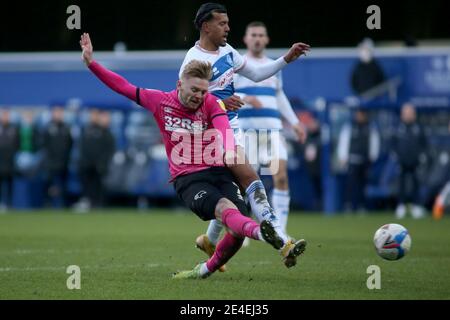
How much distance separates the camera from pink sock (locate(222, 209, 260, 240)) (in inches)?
334

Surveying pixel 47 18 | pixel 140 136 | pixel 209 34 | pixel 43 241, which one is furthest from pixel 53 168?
pixel 209 34

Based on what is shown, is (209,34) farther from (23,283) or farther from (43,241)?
(43,241)

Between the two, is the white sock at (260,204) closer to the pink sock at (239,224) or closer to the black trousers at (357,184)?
the pink sock at (239,224)

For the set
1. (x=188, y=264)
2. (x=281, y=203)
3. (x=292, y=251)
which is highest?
(x=292, y=251)

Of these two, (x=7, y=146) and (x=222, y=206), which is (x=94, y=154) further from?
(x=222, y=206)

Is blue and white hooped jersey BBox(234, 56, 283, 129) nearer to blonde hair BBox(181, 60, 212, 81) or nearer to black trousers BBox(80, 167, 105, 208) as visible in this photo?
blonde hair BBox(181, 60, 212, 81)

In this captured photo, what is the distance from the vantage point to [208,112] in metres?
9.23

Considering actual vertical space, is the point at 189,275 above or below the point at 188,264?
above

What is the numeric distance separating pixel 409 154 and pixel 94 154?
7.37 metres

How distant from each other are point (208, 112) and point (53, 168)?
15352 mm

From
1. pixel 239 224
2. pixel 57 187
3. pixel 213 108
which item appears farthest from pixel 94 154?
pixel 239 224

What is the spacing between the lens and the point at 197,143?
9305 millimetres
